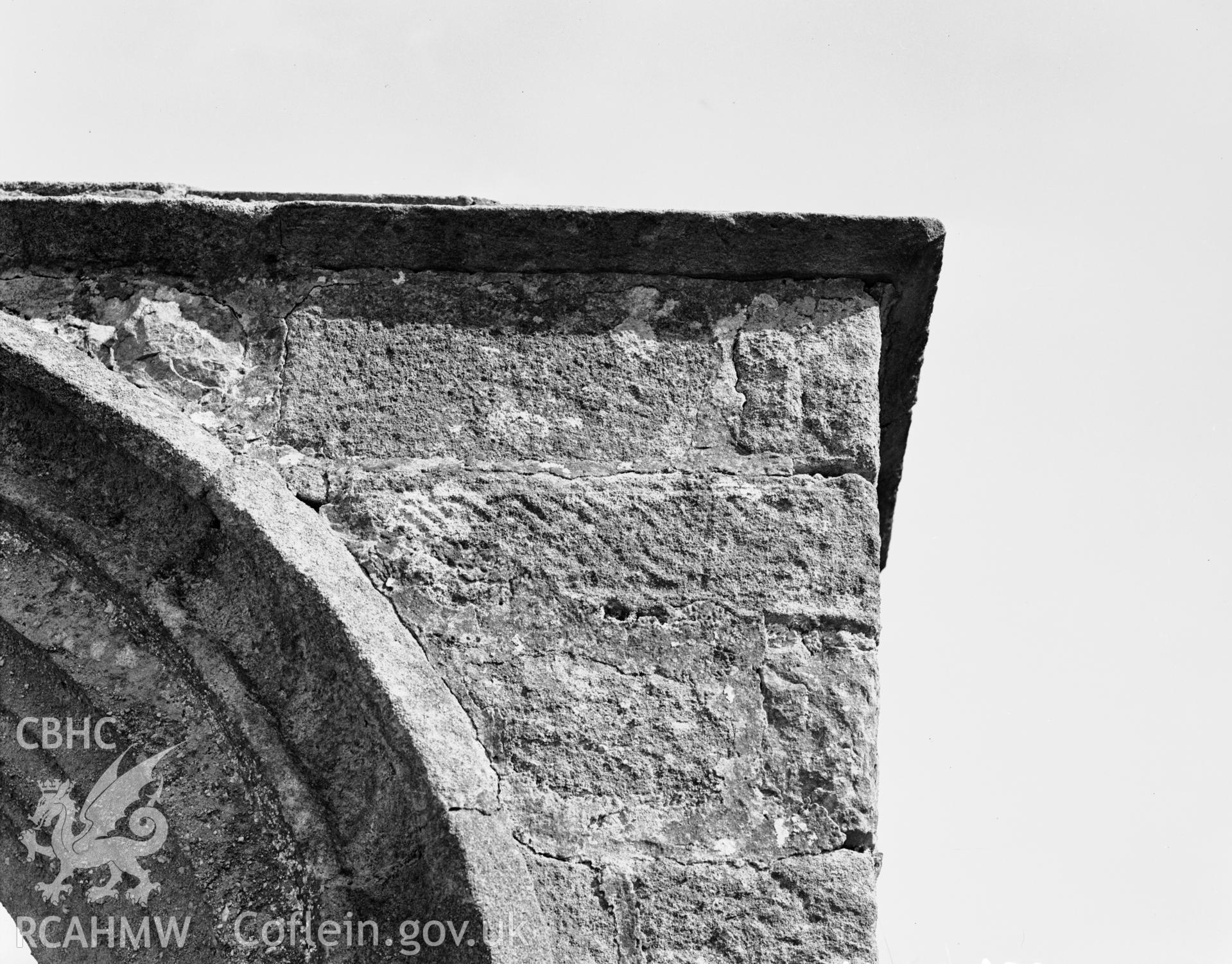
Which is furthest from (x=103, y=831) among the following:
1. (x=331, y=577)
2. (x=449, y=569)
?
(x=449, y=569)

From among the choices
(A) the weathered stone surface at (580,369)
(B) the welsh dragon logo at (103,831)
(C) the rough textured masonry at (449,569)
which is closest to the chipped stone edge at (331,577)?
(C) the rough textured masonry at (449,569)

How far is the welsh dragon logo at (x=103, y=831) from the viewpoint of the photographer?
2176 mm

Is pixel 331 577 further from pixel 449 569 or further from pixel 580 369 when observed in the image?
pixel 580 369

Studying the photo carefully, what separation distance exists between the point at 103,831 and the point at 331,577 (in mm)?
577

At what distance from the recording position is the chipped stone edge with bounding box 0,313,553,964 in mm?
2049

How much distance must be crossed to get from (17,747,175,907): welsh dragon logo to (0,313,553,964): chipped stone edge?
1.33 ft

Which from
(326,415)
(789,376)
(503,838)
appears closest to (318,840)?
(503,838)

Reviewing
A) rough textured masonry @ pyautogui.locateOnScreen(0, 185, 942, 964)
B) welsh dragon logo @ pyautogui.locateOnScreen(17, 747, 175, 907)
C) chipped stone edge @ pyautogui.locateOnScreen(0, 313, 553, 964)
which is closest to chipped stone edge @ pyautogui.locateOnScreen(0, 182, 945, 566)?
rough textured masonry @ pyautogui.locateOnScreen(0, 185, 942, 964)

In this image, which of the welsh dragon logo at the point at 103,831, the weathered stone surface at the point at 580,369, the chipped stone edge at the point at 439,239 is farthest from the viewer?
the chipped stone edge at the point at 439,239

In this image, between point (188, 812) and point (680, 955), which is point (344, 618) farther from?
point (680, 955)

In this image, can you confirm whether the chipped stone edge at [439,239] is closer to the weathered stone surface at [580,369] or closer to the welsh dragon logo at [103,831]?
the weathered stone surface at [580,369]

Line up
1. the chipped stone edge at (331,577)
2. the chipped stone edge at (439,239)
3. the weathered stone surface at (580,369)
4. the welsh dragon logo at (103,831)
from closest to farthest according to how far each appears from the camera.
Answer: the chipped stone edge at (331,577) → the welsh dragon logo at (103,831) → the weathered stone surface at (580,369) → the chipped stone edge at (439,239)

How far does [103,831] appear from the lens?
86.5 inches

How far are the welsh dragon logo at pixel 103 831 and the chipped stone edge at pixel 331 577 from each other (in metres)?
0.41
